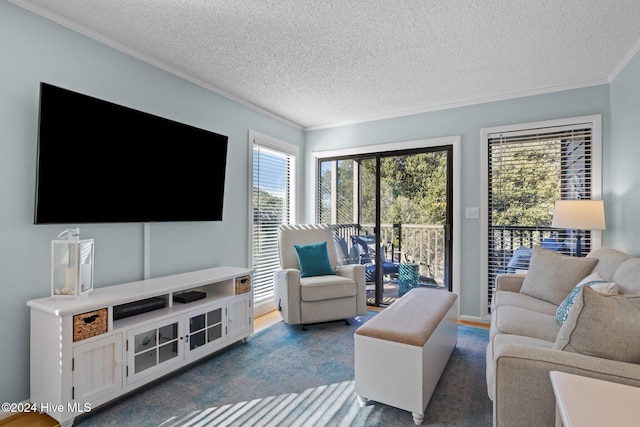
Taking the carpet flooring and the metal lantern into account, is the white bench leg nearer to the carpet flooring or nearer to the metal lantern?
the carpet flooring

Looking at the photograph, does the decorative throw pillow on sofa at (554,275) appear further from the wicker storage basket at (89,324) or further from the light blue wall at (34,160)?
the wicker storage basket at (89,324)

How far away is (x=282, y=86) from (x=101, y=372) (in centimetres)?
273

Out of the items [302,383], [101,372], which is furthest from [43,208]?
[302,383]

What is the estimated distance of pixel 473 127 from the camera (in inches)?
144

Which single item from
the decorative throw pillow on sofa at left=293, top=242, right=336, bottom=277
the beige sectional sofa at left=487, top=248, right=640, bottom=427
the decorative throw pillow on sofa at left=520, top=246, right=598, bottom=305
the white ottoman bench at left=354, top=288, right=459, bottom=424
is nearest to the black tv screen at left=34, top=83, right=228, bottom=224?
the decorative throw pillow on sofa at left=293, top=242, right=336, bottom=277

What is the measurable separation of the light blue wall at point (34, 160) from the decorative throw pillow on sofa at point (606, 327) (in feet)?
9.01

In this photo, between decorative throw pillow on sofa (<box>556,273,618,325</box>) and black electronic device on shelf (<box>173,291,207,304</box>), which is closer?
decorative throw pillow on sofa (<box>556,273,618,325</box>)

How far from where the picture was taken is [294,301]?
3271mm

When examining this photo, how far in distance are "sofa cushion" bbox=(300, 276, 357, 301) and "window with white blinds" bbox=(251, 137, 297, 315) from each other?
0.70 meters

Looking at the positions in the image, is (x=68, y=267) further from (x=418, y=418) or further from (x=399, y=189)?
(x=399, y=189)

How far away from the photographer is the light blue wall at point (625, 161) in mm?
2527

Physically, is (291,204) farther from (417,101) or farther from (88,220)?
(88,220)

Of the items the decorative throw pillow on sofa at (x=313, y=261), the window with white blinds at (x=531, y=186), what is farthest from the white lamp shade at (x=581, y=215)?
the decorative throw pillow on sofa at (x=313, y=261)

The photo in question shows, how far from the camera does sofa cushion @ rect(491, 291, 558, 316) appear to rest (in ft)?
7.63
